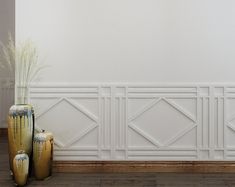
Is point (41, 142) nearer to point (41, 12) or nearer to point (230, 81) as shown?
point (41, 12)

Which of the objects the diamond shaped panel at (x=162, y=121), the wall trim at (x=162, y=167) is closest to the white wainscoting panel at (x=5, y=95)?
the wall trim at (x=162, y=167)

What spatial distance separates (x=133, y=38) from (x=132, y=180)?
1.55 m

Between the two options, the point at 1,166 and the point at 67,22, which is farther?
the point at 1,166

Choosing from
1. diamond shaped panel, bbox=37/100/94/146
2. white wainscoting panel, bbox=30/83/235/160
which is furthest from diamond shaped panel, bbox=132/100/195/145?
diamond shaped panel, bbox=37/100/94/146

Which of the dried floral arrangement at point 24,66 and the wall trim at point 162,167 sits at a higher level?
the dried floral arrangement at point 24,66

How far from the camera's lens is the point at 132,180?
392 centimetres

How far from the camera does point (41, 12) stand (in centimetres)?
414

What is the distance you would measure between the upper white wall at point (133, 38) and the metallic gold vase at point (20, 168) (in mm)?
948

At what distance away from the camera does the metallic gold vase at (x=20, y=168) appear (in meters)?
3.67

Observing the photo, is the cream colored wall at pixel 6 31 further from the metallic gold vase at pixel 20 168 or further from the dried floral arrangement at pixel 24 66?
the metallic gold vase at pixel 20 168

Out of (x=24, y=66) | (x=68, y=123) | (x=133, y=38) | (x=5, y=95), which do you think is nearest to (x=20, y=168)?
(x=68, y=123)

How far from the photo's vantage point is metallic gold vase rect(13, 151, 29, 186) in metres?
3.67

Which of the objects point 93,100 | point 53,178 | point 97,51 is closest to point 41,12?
point 97,51

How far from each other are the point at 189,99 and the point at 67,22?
Result: 5.29ft
